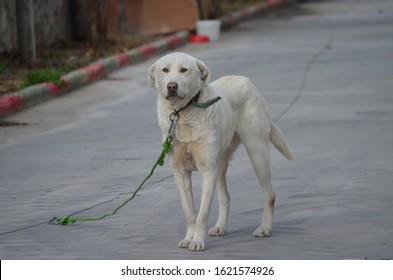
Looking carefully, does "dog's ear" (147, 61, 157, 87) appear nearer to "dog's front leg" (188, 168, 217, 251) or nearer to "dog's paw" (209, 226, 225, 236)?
"dog's front leg" (188, 168, 217, 251)

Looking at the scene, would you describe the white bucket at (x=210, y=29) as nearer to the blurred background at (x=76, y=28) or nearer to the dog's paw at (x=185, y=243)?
the blurred background at (x=76, y=28)

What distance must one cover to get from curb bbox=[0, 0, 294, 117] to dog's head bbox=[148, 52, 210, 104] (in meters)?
7.09

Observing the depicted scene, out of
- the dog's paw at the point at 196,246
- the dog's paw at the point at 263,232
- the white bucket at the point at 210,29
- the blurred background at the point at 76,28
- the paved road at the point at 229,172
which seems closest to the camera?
the dog's paw at the point at 196,246

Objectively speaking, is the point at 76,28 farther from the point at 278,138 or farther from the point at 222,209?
the point at 222,209

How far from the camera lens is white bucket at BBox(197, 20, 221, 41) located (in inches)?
949

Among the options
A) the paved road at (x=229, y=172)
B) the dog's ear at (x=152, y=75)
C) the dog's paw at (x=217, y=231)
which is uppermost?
the dog's ear at (x=152, y=75)

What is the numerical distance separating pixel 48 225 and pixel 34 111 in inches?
257

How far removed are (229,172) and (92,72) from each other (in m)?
7.72

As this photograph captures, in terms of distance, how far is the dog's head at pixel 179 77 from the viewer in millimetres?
7738

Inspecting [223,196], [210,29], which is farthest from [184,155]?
[210,29]

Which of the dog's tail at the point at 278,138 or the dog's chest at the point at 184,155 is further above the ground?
the dog's chest at the point at 184,155

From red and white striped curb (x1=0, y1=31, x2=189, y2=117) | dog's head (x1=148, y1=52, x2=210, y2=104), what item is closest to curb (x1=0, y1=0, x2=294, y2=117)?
red and white striped curb (x1=0, y1=31, x2=189, y2=117)

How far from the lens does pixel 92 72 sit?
60.2 feet

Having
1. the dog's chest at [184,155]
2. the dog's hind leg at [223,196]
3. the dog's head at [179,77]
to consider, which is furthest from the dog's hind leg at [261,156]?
the dog's head at [179,77]
